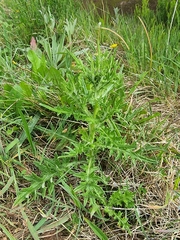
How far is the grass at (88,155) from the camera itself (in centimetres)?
126

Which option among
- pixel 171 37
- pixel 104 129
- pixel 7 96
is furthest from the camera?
pixel 171 37

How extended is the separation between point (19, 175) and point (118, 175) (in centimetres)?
43

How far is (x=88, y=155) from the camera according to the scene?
49.3 inches

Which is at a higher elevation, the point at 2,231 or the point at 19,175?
the point at 19,175

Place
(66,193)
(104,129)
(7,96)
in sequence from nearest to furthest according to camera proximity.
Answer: (104,129) → (66,193) → (7,96)

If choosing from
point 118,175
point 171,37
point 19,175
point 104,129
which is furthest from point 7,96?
point 171,37

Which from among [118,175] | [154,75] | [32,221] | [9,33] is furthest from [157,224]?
[9,33]

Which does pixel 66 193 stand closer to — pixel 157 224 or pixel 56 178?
pixel 56 178

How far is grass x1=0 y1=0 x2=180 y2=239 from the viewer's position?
49.5 inches

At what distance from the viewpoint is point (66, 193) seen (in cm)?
136

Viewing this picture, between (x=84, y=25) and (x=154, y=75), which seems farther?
(x=84, y=25)

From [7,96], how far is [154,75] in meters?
0.81

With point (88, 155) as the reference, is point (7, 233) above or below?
below

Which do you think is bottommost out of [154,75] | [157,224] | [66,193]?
[157,224]
